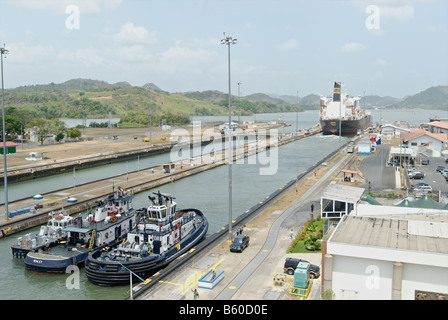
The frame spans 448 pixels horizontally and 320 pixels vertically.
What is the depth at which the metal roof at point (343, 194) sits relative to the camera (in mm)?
27797

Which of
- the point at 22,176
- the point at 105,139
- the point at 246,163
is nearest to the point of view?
the point at 22,176

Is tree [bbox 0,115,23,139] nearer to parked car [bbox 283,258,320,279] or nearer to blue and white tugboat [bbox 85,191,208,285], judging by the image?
blue and white tugboat [bbox 85,191,208,285]

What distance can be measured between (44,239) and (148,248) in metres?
6.94

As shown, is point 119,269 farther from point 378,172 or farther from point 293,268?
point 378,172

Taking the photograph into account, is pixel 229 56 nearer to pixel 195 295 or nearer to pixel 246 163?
pixel 195 295

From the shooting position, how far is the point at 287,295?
17047 millimetres

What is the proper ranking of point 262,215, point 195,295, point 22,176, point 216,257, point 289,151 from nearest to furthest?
point 195,295, point 216,257, point 262,215, point 22,176, point 289,151

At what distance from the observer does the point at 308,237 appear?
2469cm

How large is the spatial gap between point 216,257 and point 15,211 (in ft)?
62.3

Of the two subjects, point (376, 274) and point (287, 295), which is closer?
point (376, 274)

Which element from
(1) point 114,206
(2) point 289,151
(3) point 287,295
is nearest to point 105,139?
(2) point 289,151

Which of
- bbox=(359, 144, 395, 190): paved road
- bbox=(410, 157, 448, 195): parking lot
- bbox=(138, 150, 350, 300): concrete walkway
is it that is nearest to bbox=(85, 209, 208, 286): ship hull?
bbox=(138, 150, 350, 300): concrete walkway

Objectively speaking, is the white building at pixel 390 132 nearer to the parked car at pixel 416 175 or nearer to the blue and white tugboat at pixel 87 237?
the parked car at pixel 416 175

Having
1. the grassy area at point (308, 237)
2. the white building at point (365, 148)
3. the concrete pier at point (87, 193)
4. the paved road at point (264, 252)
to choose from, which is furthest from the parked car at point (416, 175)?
the concrete pier at point (87, 193)
